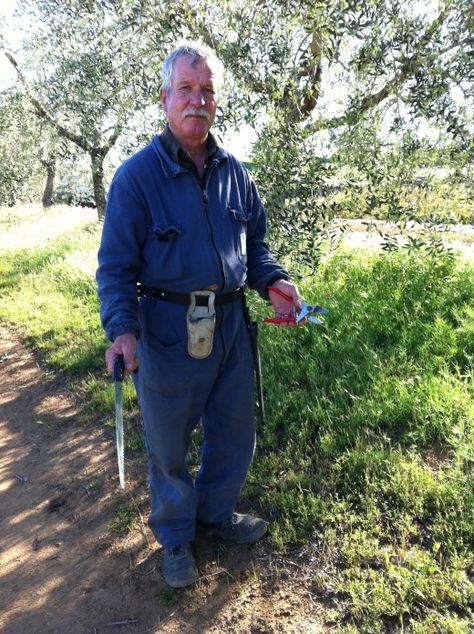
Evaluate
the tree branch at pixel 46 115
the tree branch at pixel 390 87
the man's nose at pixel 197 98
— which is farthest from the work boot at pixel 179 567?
the tree branch at pixel 46 115

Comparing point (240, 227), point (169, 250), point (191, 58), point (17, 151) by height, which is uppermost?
point (17, 151)

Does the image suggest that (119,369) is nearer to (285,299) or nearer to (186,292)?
(186,292)

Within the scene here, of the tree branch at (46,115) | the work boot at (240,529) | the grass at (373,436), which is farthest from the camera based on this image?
the tree branch at (46,115)

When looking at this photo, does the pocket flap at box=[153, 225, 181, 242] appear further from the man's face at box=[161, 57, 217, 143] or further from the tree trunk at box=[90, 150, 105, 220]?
the tree trunk at box=[90, 150, 105, 220]

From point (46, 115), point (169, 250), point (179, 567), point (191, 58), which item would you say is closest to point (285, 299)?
point (169, 250)

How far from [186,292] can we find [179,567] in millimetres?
1583

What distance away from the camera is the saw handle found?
2412mm

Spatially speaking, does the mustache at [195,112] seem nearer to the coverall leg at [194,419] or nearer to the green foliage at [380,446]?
the coverall leg at [194,419]

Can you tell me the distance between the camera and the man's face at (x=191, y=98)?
8.21 ft

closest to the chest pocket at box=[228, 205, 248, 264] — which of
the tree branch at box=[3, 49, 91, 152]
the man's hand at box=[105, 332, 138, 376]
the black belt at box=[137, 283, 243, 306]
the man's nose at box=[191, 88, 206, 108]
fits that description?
the black belt at box=[137, 283, 243, 306]

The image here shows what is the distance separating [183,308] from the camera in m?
2.68

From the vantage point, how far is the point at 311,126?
4.19 metres

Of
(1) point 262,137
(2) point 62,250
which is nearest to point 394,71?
(1) point 262,137

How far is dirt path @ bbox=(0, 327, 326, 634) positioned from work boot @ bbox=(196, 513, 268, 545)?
0.20ft
